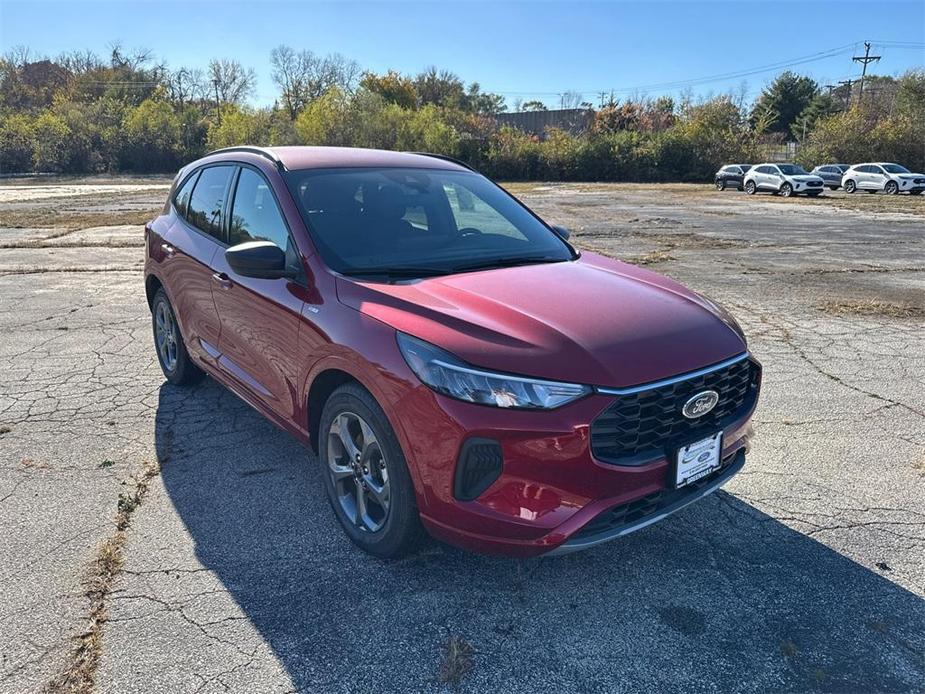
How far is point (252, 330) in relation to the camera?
371 cm

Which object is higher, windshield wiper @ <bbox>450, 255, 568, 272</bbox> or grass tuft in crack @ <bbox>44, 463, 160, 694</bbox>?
windshield wiper @ <bbox>450, 255, 568, 272</bbox>

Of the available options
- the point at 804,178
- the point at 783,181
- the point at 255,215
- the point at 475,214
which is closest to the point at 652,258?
the point at 475,214

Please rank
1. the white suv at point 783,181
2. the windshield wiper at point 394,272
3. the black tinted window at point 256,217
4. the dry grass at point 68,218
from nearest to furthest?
the windshield wiper at point 394,272 < the black tinted window at point 256,217 < the dry grass at point 68,218 < the white suv at point 783,181

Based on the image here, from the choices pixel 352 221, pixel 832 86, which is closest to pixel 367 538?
pixel 352 221

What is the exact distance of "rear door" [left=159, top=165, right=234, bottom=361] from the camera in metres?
4.27

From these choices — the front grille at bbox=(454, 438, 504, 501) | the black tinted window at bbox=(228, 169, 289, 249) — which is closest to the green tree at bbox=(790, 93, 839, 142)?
the black tinted window at bbox=(228, 169, 289, 249)

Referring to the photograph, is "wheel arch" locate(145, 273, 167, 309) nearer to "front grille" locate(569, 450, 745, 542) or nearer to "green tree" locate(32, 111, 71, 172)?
"front grille" locate(569, 450, 745, 542)

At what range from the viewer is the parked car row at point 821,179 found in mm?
32062

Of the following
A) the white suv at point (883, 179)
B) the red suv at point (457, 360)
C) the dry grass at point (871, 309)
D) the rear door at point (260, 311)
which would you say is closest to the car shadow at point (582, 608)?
the red suv at point (457, 360)

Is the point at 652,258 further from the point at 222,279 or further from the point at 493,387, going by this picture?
the point at 493,387

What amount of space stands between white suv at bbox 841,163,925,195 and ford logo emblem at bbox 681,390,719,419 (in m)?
37.2

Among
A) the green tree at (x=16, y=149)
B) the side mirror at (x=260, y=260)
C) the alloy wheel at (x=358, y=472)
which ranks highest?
the green tree at (x=16, y=149)

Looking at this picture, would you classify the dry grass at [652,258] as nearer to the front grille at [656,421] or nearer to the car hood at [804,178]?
the front grille at [656,421]

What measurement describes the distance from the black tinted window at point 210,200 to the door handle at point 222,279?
292 mm
